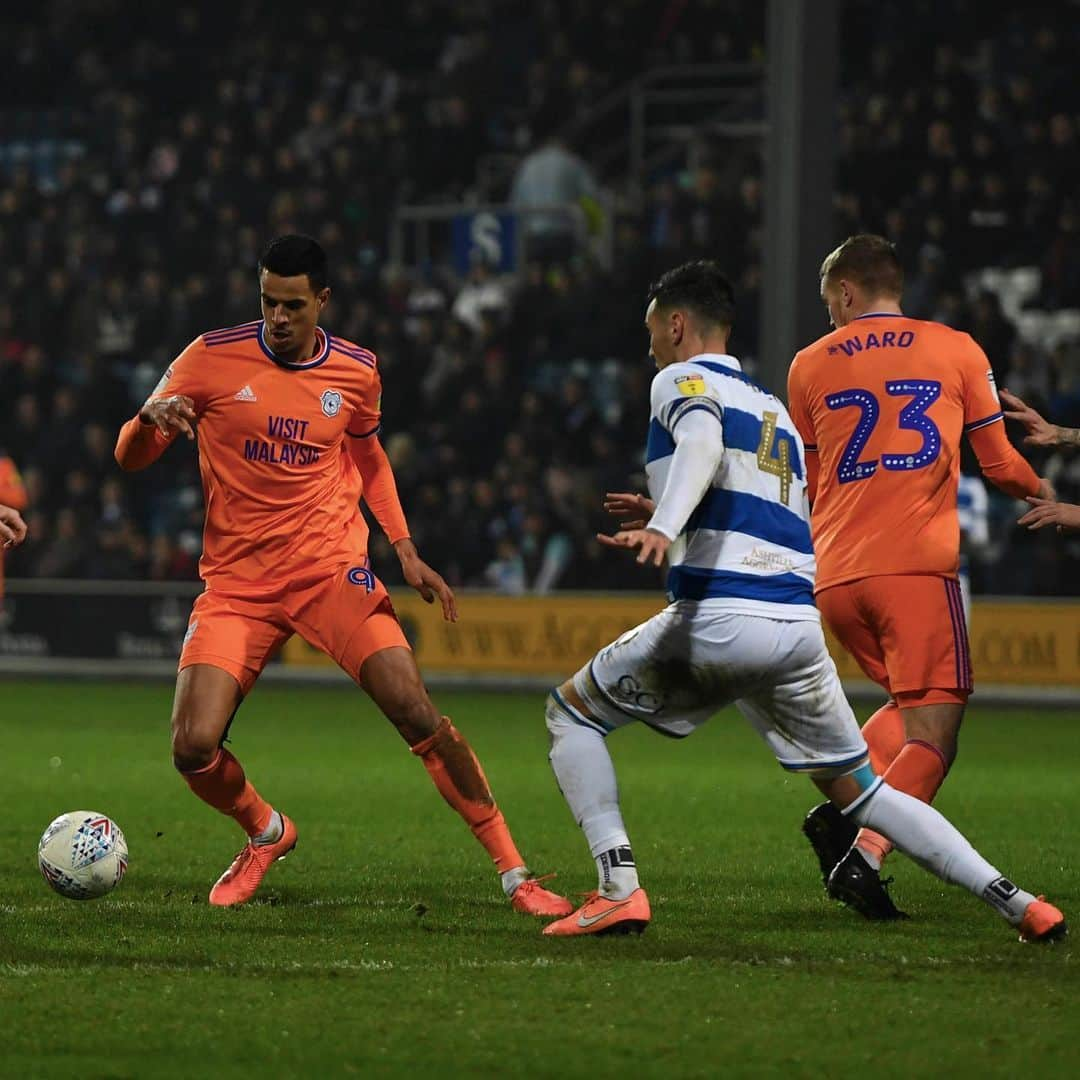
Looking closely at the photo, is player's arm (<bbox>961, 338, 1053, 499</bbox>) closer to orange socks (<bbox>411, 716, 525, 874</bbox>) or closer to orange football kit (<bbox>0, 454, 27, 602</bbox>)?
orange socks (<bbox>411, 716, 525, 874</bbox>)

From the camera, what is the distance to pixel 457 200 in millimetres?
22953

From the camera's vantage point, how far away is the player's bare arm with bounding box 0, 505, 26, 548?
21.0 feet

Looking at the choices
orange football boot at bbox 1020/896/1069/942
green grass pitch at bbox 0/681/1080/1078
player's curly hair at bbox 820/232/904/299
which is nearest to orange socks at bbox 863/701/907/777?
green grass pitch at bbox 0/681/1080/1078

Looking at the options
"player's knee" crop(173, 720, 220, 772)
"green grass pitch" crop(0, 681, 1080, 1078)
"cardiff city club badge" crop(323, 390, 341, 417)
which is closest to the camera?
"green grass pitch" crop(0, 681, 1080, 1078)

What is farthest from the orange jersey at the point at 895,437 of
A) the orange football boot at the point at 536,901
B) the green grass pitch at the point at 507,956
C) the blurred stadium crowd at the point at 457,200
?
the blurred stadium crowd at the point at 457,200

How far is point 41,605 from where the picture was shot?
19.1 metres

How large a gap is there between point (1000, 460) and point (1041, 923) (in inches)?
68.7

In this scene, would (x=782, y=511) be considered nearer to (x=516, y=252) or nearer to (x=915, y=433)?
(x=915, y=433)

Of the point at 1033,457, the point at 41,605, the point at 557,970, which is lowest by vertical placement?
the point at 41,605

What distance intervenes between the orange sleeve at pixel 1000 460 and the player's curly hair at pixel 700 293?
1.26 metres

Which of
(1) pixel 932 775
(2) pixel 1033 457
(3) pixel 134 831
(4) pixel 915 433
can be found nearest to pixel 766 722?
(1) pixel 932 775

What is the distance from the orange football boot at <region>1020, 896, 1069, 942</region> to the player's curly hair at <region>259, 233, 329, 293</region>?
123 inches

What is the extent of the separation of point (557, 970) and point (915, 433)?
2.35 meters

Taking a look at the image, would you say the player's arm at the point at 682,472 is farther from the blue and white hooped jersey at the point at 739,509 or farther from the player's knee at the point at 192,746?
the player's knee at the point at 192,746
